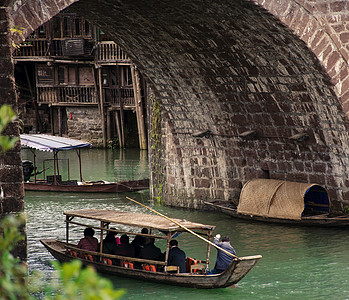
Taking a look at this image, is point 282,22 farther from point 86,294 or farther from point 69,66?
point 69,66

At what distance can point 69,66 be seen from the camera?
39.7 m

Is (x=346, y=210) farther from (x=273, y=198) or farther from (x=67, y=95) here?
(x=67, y=95)

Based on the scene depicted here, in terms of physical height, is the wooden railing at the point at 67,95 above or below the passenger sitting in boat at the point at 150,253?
above

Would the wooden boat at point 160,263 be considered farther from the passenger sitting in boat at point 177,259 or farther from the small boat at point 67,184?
the small boat at point 67,184

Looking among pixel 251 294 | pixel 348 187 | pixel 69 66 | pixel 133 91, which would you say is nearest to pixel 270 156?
pixel 348 187

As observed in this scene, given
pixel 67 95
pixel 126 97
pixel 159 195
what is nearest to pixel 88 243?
pixel 159 195

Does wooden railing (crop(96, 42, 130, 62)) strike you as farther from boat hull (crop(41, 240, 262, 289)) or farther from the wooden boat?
boat hull (crop(41, 240, 262, 289))

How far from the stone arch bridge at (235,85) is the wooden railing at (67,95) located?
20590 mm

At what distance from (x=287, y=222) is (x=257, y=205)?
0.86 m

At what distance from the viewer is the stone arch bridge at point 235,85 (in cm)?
1249

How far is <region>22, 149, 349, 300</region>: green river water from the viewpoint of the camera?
35.3 feet

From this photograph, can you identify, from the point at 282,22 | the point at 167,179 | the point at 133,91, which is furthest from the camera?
the point at 133,91

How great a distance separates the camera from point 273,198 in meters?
15.7

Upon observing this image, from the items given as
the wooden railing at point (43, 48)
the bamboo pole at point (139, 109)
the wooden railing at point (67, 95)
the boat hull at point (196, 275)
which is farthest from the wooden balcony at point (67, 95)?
the boat hull at point (196, 275)
